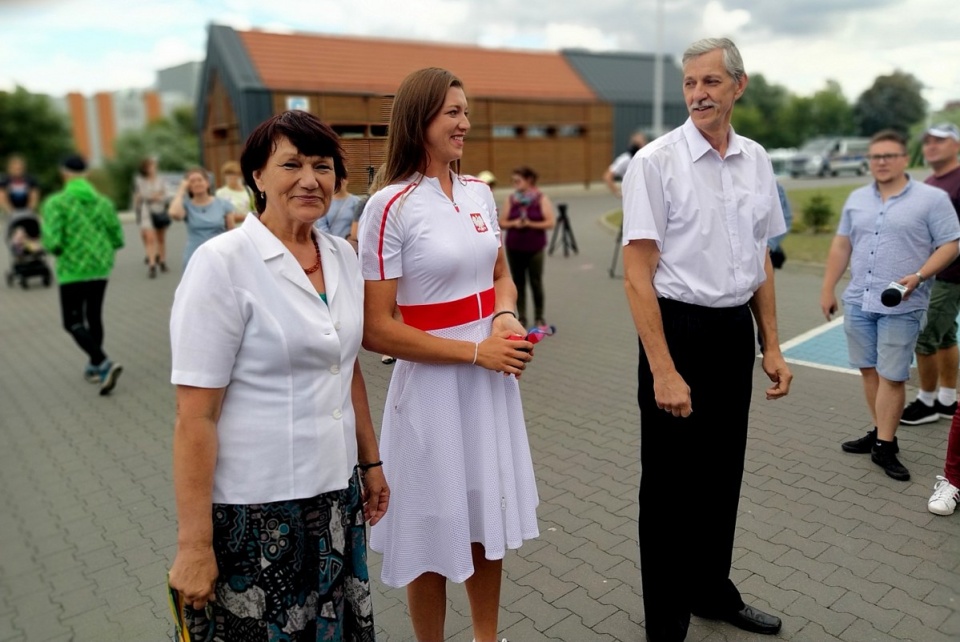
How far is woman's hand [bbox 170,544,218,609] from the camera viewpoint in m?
1.75

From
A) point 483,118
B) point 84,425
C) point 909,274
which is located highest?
point 483,118

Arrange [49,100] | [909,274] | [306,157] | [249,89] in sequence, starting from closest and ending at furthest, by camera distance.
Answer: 1. [306,157]
2. [909,274]
3. [249,89]
4. [49,100]

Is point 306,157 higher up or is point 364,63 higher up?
point 364,63

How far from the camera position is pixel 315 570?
1951 millimetres

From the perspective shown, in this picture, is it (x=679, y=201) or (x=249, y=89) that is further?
(x=249, y=89)

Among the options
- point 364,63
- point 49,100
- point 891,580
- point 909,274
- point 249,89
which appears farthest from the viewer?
point 49,100

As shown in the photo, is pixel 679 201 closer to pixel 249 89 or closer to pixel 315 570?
pixel 315 570

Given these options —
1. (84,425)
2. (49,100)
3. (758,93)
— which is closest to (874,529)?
(84,425)

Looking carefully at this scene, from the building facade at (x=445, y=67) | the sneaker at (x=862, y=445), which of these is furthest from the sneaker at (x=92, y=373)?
the building facade at (x=445, y=67)

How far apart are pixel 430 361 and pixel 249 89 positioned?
25427 millimetres

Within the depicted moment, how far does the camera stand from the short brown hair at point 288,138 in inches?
74.5

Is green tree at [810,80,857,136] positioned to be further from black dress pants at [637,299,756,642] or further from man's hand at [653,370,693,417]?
man's hand at [653,370,693,417]

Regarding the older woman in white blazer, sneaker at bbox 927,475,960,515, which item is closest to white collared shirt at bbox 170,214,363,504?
the older woman in white blazer

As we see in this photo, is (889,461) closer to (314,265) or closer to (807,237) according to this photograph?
(314,265)
